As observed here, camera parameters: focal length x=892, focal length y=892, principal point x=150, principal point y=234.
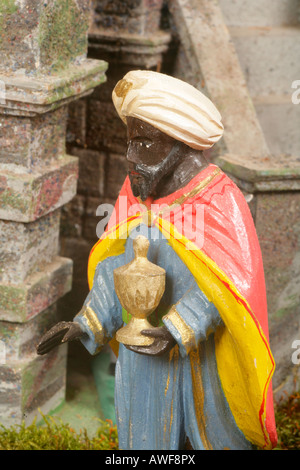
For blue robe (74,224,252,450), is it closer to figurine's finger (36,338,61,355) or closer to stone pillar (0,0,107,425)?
figurine's finger (36,338,61,355)

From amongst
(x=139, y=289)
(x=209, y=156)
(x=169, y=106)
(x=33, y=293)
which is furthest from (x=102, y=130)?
(x=139, y=289)

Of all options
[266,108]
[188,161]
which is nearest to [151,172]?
[188,161]

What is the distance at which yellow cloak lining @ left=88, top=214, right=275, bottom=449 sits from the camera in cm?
349

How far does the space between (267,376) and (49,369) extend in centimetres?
179

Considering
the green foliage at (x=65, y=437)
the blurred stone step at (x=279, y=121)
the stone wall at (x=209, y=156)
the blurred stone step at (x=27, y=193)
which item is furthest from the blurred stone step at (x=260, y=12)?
the green foliage at (x=65, y=437)

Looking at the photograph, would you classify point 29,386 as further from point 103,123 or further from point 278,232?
point 103,123

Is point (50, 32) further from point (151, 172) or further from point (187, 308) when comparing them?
point (187, 308)

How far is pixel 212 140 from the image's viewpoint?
11.7ft

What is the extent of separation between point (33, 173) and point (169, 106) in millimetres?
1211

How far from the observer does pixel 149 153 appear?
3594mm

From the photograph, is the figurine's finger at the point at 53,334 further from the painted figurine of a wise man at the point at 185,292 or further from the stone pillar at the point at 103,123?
the stone pillar at the point at 103,123

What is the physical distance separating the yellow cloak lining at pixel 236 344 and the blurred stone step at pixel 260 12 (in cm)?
304

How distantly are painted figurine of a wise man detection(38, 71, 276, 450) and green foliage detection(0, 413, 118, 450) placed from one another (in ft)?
3.03
